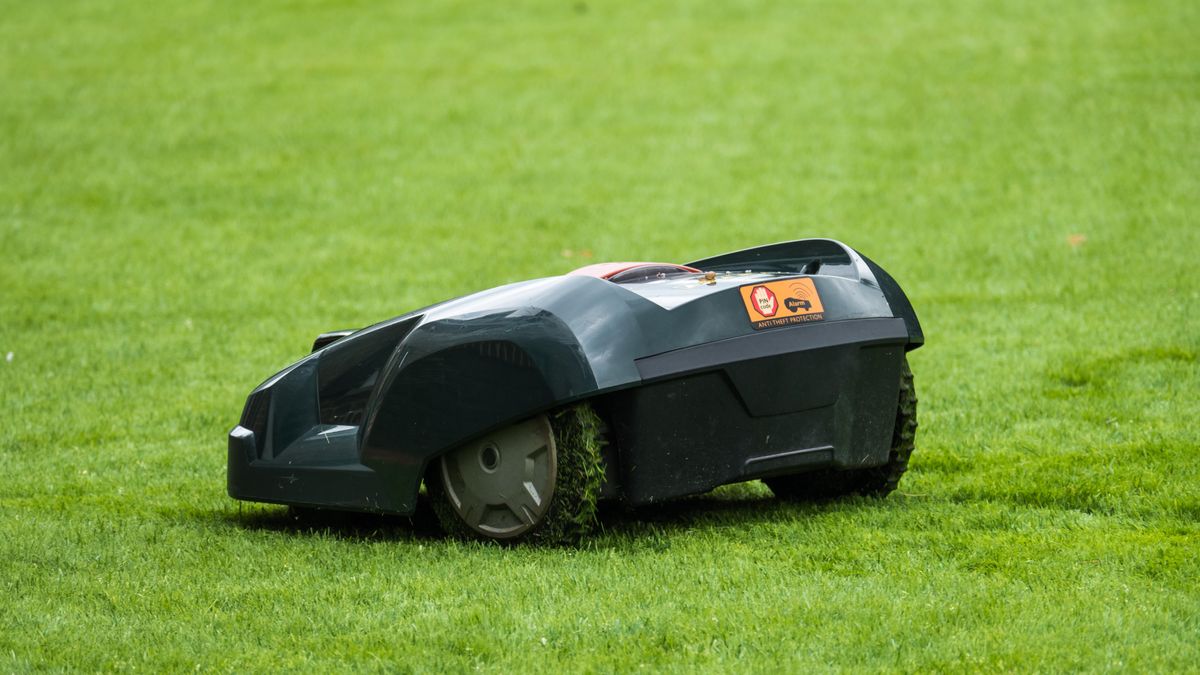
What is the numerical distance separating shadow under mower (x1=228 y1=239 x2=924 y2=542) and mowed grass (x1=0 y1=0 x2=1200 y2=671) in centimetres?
24

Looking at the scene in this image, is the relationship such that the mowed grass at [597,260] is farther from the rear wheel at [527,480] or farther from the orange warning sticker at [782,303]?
the orange warning sticker at [782,303]

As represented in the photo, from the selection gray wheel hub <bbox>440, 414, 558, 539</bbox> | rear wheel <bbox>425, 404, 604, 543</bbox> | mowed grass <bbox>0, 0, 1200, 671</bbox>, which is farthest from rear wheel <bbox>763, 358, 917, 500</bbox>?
gray wheel hub <bbox>440, 414, 558, 539</bbox>

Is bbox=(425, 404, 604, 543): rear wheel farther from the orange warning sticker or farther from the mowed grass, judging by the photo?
the orange warning sticker

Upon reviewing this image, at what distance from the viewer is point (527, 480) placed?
562cm

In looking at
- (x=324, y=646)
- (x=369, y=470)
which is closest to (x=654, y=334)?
(x=369, y=470)

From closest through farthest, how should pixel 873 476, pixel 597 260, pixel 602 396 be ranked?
pixel 602 396 < pixel 873 476 < pixel 597 260

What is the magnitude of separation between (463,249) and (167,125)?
6353 millimetres

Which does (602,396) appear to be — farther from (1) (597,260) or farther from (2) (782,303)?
(1) (597,260)

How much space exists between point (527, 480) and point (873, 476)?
63.2 inches

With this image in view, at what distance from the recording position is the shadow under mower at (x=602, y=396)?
5.46m

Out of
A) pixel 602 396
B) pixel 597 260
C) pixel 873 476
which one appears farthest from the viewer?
pixel 597 260

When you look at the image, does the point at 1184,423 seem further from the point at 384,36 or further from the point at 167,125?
the point at 384,36

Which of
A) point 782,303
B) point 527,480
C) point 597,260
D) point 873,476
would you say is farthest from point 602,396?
point 597,260

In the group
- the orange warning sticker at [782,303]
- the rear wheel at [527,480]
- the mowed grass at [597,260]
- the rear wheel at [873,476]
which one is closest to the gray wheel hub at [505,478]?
the rear wheel at [527,480]
